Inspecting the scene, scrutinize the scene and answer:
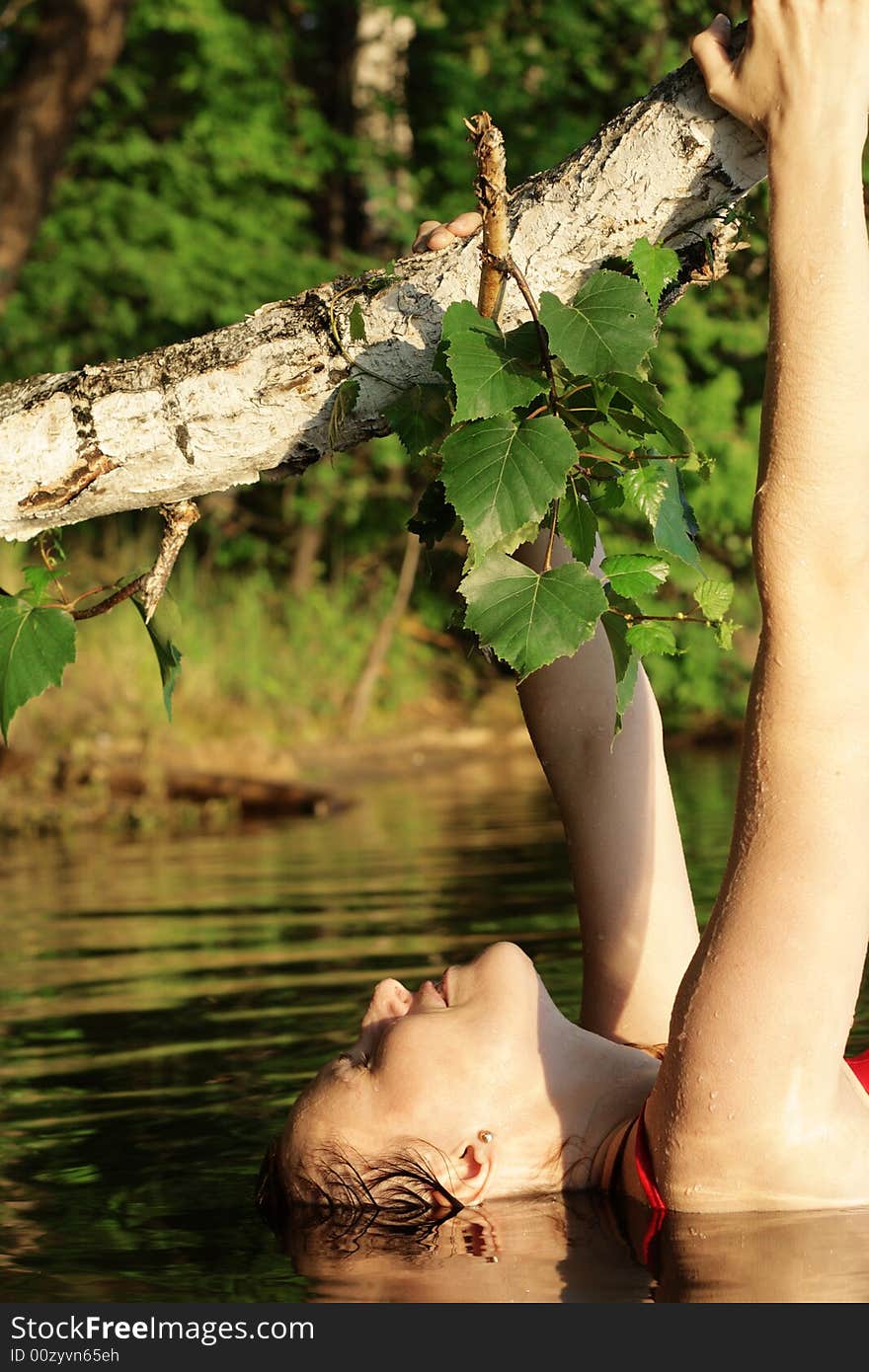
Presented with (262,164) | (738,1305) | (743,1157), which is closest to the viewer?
(738,1305)

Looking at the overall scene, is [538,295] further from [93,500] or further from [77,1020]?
[77,1020]

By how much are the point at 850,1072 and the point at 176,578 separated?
1376cm

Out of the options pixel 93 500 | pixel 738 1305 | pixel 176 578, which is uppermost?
pixel 176 578

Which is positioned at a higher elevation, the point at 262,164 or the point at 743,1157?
the point at 262,164

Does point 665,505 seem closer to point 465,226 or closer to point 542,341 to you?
point 542,341

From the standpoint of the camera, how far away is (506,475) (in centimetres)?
269

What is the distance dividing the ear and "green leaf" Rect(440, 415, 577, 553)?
111 centimetres

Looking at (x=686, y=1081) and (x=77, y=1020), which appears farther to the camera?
(x=77, y=1020)

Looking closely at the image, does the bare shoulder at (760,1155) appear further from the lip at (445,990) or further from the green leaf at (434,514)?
the green leaf at (434,514)

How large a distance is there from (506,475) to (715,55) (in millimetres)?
648

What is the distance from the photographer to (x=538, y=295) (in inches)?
115

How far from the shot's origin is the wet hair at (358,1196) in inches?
128

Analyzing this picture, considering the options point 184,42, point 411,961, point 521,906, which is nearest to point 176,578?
point 184,42

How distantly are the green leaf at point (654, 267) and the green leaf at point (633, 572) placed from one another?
0.36 meters
